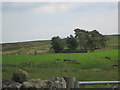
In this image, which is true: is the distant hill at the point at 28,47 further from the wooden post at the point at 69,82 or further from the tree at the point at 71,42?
the wooden post at the point at 69,82

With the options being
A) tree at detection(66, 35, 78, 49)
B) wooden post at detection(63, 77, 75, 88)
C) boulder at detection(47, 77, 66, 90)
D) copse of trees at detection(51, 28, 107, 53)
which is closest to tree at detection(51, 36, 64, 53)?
copse of trees at detection(51, 28, 107, 53)

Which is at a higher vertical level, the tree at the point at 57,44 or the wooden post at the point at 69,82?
the tree at the point at 57,44

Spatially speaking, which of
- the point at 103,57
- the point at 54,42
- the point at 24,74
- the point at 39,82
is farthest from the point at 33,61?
the point at 39,82

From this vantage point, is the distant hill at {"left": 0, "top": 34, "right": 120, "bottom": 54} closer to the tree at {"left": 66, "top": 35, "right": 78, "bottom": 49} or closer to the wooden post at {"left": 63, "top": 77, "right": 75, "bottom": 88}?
the tree at {"left": 66, "top": 35, "right": 78, "bottom": 49}

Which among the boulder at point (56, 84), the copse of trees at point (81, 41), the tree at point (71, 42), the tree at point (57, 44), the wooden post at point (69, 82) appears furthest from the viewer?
the tree at point (71, 42)

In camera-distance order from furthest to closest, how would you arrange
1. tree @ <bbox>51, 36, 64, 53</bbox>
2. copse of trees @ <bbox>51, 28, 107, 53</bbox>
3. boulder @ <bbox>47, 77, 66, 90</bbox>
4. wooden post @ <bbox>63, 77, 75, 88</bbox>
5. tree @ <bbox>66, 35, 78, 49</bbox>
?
tree @ <bbox>66, 35, 78, 49</bbox> < copse of trees @ <bbox>51, 28, 107, 53</bbox> < tree @ <bbox>51, 36, 64, 53</bbox> < wooden post @ <bbox>63, 77, 75, 88</bbox> < boulder @ <bbox>47, 77, 66, 90</bbox>

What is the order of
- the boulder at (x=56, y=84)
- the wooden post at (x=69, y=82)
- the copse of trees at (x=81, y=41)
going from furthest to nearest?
1. the copse of trees at (x=81, y=41)
2. the wooden post at (x=69, y=82)
3. the boulder at (x=56, y=84)

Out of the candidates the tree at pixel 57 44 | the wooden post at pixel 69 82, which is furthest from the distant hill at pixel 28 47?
the wooden post at pixel 69 82

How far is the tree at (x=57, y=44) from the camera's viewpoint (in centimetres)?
1416

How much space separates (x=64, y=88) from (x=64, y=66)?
10.9 meters

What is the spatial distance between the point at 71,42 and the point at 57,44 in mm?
1492

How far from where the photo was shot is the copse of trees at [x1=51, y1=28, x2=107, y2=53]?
49.0 ft

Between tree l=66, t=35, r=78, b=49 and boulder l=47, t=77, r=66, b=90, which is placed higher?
tree l=66, t=35, r=78, b=49

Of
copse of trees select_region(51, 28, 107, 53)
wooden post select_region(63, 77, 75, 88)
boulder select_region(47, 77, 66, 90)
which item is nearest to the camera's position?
boulder select_region(47, 77, 66, 90)
